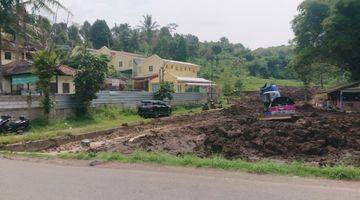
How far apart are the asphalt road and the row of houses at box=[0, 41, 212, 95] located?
72.1 feet

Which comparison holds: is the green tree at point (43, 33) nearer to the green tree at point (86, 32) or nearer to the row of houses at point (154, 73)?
the row of houses at point (154, 73)

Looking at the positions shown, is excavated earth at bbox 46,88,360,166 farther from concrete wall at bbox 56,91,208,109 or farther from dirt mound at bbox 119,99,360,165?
concrete wall at bbox 56,91,208,109

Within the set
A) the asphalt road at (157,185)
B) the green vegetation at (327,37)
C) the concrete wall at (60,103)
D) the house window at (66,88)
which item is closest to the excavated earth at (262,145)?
the asphalt road at (157,185)

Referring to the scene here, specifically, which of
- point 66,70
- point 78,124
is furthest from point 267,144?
point 66,70

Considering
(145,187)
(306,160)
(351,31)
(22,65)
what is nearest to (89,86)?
(22,65)

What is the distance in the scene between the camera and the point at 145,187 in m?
9.05

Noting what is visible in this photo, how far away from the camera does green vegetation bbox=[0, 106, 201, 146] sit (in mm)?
20594

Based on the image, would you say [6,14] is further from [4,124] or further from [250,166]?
[250,166]

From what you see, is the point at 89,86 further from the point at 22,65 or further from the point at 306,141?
the point at 306,141

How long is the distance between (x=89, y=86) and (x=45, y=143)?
9689 mm

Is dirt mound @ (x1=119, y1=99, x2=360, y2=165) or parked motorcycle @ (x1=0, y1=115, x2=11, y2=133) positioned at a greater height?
parked motorcycle @ (x1=0, y1=115, x2=11, y2=133)

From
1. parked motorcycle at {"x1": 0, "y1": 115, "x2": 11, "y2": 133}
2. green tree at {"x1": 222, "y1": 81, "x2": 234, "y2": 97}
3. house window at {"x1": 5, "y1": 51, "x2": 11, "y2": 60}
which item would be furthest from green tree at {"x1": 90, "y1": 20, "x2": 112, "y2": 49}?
parked motorcycle at {"x1": 0, "y1": 115, "x2": 11, "y2": 133}

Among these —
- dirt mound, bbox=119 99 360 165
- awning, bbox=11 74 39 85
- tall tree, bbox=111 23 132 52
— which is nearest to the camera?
dirt mound, bbox=119 99 360 165

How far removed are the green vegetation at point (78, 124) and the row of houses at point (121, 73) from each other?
8.72 ft
